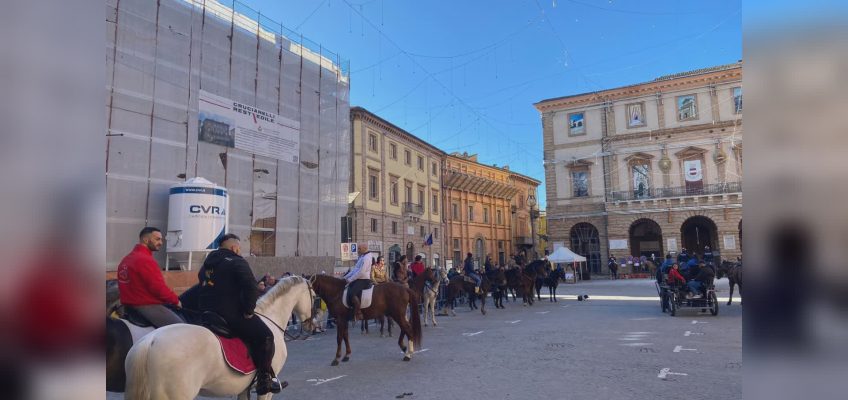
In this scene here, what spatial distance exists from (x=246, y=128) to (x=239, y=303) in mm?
15659

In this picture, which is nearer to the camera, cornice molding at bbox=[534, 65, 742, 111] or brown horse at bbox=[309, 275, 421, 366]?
brown horse at bbox=[309, 275, 421, 366]

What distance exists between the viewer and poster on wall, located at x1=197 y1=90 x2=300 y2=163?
691 inches

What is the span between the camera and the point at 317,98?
75.8 ft

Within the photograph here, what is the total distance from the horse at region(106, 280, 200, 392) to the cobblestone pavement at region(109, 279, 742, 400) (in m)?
2.36

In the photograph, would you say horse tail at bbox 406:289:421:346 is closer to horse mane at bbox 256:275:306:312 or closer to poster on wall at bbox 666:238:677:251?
horse mane at bbox 256:275:306:312

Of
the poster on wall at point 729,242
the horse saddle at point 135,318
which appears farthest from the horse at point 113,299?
the poster on wall at point 729,242

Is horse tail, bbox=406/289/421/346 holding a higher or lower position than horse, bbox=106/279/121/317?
lower

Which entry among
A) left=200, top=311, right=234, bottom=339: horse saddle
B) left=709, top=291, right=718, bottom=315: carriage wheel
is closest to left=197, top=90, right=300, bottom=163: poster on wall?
left=200, top=311, right=234, bottom=339: horse saddle

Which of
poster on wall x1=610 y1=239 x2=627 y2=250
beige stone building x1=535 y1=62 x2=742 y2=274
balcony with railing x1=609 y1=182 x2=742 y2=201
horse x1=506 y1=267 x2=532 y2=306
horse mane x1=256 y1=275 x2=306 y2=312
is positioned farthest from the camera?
poster on wall x1=610 y1=239 x2=627 y2=250

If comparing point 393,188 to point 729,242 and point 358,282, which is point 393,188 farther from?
point 358,282

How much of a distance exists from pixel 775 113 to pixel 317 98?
23104mm

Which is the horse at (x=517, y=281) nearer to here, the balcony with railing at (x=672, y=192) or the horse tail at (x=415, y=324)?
the horse tail at (x=415, y=324)

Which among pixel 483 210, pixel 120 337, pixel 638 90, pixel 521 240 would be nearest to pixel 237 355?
pixel 120 337

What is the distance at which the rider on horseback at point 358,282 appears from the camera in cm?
952
